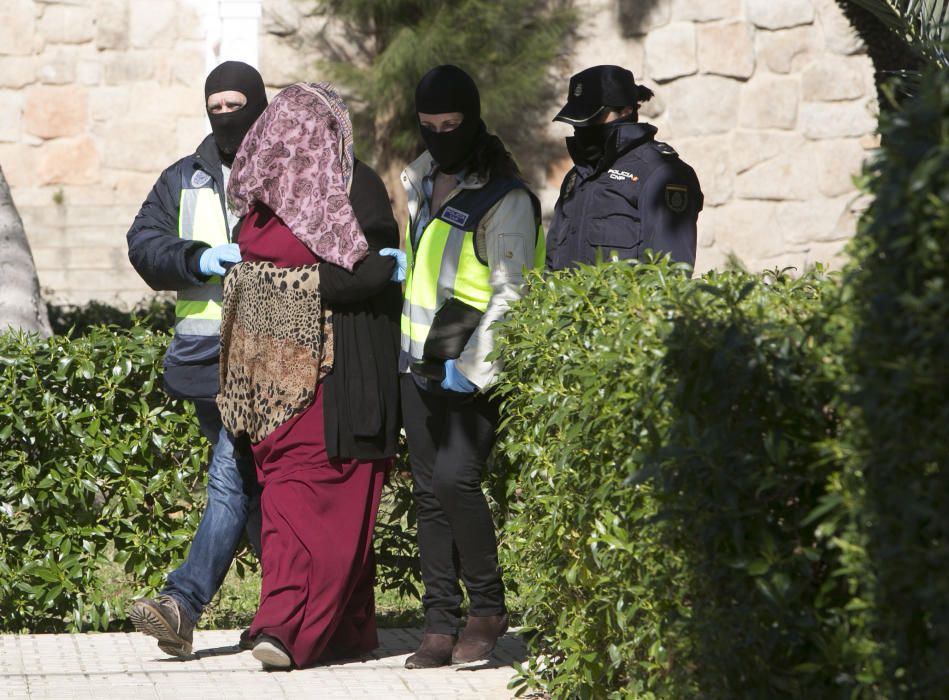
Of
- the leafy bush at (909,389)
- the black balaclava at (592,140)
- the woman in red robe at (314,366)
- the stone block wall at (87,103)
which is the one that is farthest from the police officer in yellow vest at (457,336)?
the stone block wall at (87,103)

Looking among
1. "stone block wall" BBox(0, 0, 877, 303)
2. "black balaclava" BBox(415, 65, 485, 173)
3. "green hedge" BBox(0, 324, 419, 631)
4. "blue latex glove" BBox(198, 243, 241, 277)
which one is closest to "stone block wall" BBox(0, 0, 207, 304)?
"stone block wall" BBox(0, 0, 877, 303)

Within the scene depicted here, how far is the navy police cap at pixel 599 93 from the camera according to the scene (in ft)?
14.9

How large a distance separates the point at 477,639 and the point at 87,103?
7827 mm

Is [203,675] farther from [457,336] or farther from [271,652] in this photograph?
[457,336]

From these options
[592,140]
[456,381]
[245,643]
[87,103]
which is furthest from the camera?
[87,103]

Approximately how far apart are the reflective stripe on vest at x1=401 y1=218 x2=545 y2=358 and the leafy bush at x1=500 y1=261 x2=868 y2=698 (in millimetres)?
484

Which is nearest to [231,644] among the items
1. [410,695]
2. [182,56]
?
[410,695]

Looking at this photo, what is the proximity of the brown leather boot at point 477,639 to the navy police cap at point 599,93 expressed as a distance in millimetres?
1575

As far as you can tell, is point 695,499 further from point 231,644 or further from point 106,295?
point 106,295

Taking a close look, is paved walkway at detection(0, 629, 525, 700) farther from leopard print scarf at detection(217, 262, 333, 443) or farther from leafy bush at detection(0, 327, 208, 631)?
leopard print scarf at detection(217, 262, 333, 443)

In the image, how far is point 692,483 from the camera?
2.53m

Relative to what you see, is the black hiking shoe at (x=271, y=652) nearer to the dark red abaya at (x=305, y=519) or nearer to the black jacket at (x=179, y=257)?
the dark red abaya at (x=305, y=519)

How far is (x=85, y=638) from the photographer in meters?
4.62

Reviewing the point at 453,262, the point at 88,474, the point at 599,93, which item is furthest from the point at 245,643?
the point at 599,93
